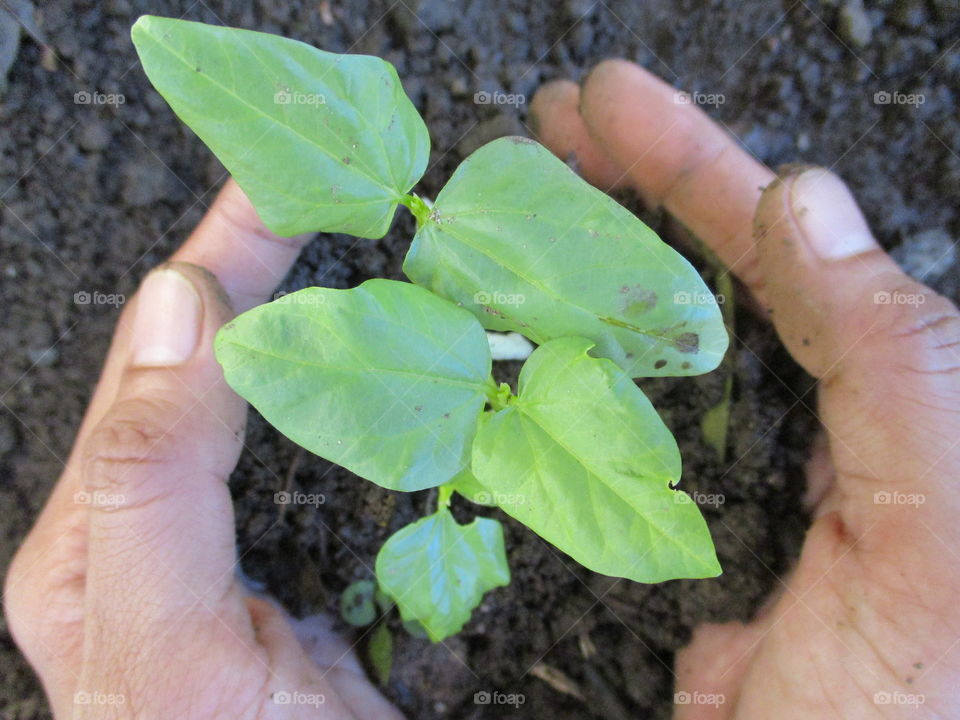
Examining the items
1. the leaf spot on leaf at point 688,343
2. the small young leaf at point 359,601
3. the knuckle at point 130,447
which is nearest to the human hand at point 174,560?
the knuckle at point 130,447

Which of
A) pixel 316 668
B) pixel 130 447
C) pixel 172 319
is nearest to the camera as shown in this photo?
pixel 130 447

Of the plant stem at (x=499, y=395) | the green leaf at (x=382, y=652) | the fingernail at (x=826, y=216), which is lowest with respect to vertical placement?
the green leaf at (x=382, y=652)

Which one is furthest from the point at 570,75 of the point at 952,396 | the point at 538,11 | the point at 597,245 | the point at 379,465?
the point at 379,465

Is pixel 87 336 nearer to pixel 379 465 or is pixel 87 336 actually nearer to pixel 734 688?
pixel 379 465

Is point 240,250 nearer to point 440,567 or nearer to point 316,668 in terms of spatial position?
point 440,567

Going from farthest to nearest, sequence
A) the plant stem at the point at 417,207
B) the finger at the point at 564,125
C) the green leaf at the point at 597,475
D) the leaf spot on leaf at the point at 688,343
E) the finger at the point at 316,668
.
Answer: the finger at the point at 564,125
the finger at the point at 316,668
the plant stem at the point at 417,207
the leaf spot on leaf at the point at 688,343
the green leaf at the point at 597,475

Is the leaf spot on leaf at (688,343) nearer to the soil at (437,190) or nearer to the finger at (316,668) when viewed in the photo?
the soil at (437,190)

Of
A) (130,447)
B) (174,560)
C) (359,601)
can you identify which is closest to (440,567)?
(359,601)

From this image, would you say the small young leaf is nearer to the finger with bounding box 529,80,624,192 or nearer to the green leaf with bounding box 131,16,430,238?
the green leaf with bounding box 131,16,430,238

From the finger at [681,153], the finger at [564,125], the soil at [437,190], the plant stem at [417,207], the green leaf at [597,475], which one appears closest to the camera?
the green leaf at [597,475]
